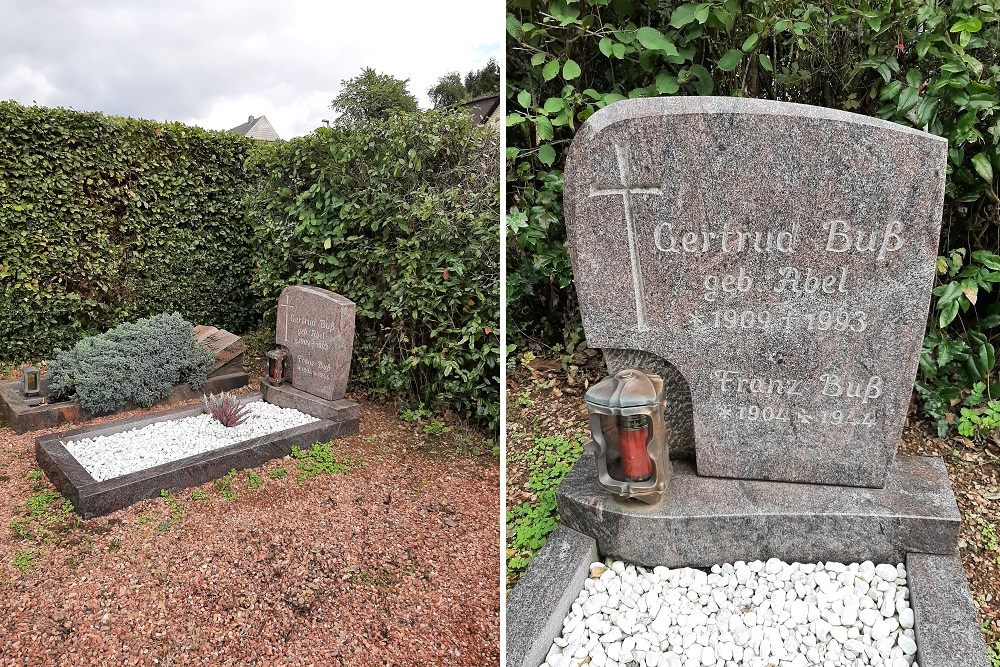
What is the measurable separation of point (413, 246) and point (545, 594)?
8.79 feet

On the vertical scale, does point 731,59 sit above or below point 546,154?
above

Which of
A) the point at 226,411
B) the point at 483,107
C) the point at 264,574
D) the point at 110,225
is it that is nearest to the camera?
the point at 264,574

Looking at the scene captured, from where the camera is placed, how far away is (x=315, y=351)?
14.6 ft

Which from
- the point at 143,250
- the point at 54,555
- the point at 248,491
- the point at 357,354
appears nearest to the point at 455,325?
the point at 357,354

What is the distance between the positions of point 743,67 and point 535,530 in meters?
2.86

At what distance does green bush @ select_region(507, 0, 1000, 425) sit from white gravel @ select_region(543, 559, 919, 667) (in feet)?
4.91

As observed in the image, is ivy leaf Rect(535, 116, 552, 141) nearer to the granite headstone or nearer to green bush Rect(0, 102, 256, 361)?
the granite headstone

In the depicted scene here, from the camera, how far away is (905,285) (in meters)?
2.25

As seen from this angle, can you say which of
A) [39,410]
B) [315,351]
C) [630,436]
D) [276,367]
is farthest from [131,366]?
[630,436]

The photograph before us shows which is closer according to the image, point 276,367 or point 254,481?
point 254,481

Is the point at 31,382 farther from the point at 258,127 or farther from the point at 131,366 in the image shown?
the point at 258,127

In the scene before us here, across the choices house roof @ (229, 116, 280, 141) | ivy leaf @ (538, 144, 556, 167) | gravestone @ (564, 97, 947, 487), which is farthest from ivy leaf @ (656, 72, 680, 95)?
house roof @ (229, 116, 280, 141)

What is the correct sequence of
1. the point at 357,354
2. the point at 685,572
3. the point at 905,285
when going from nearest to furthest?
1. the point at 905,285
2. the point at 685,572
3. the point at 357,354

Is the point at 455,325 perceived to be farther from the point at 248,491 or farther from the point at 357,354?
the point at 248,491
